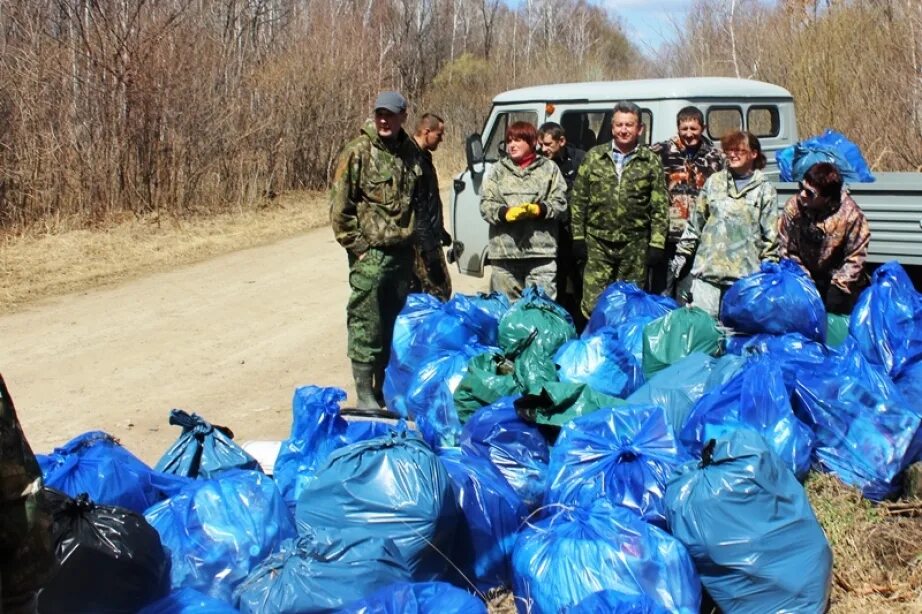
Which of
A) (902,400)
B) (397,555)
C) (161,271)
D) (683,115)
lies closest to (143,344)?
(161,271)

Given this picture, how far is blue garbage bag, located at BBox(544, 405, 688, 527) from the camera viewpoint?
3.73 meters

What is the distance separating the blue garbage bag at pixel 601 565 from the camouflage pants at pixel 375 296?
261 cm

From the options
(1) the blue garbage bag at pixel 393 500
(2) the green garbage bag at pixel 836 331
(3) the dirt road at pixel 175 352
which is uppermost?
(2) the green garbage bag at pixel 836 331

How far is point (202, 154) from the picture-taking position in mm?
14094

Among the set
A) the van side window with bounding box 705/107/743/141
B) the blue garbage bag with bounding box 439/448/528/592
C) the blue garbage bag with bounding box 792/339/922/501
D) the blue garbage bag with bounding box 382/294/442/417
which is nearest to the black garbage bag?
the blue garbage bag with bounding box 439/448/528/592

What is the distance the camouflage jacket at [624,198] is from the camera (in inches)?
234

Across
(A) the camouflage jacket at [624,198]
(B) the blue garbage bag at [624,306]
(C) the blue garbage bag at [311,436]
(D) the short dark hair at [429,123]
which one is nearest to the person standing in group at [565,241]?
(A) the camouflage jacket at [624,198]

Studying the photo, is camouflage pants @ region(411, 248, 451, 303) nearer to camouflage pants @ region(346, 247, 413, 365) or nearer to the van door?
camouflage pants @ region(346, 247, 413, 365)

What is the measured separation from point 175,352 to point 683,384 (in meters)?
4.42

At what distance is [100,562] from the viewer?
3.00 meters

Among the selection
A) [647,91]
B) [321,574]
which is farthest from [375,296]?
[321,574]

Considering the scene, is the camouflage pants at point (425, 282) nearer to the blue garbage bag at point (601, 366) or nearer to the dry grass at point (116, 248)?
the blue garbage bag at point (601, 366)

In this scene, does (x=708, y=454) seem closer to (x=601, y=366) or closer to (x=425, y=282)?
(x=601, y=366)

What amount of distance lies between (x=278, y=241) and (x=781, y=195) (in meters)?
8.20
